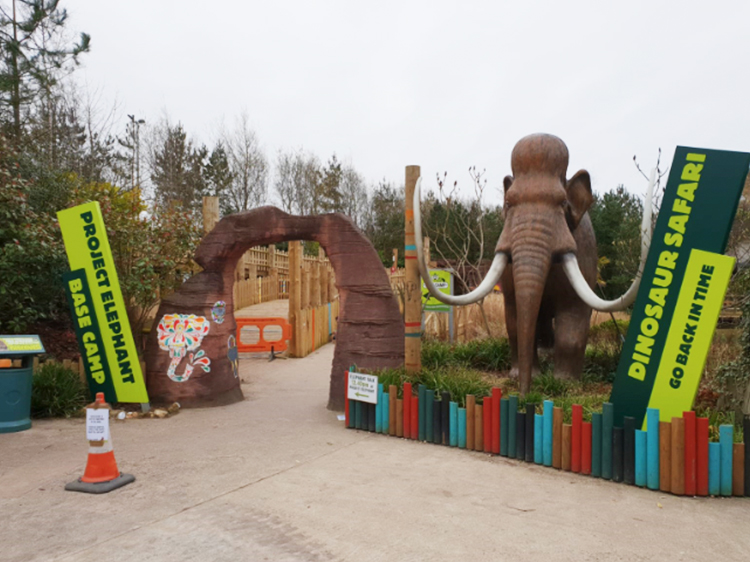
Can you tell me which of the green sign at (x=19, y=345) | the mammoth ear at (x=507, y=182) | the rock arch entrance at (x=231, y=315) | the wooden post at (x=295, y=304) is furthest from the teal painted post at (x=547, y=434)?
the wooden post at (x=295, y=304)

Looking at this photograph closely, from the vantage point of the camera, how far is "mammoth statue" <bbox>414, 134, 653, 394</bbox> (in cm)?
587

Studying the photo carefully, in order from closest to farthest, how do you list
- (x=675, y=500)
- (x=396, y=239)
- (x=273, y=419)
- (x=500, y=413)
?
(x=675, y=500) < (x=500, y=413) < (x=273, y=419) < (x=396, y=239)

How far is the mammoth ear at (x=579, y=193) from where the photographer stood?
22.6 ft

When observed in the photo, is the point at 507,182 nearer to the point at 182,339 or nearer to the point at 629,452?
the point at 629,452

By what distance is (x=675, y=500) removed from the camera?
412cm

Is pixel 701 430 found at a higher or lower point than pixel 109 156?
lower

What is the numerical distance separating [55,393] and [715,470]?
6843 mm

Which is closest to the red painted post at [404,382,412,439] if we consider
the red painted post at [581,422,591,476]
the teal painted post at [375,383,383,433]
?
the teal painted post at [375,383,383,433]

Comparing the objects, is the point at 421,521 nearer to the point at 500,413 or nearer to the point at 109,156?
the point at 500,413

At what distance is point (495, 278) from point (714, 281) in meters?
2.19

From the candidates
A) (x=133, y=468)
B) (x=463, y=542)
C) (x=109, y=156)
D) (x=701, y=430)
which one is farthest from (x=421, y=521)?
(x=109, y=156)

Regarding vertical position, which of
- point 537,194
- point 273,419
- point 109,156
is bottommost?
point 273,419

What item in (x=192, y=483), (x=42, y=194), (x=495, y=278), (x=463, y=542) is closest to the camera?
(x=463, y=542)

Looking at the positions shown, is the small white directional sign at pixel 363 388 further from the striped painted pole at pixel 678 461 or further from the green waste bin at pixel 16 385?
the green waste bin at pixel 16 385
